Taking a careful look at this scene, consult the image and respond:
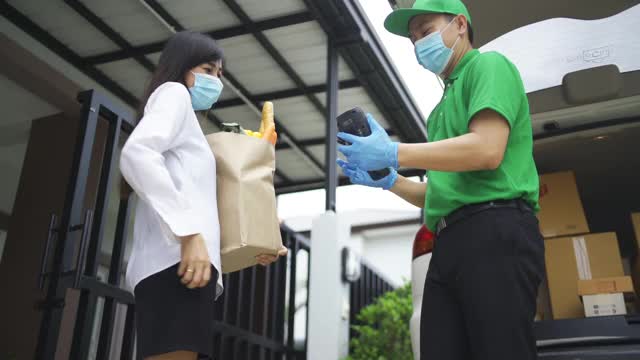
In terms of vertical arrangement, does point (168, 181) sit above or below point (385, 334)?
below

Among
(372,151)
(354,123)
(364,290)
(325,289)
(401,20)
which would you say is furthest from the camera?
(364,290)

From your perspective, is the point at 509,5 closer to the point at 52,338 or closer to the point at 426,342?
the point at 426,342

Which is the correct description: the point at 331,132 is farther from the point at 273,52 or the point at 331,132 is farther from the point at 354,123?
the point at 354,123

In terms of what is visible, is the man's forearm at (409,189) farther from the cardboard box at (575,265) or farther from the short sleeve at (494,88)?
the cardboard box at (575,265)

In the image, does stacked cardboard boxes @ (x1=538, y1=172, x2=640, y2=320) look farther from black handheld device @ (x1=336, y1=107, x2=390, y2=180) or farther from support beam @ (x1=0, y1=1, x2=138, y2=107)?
support beam @ (x1=0, y1=1, x2=138, y2=107)

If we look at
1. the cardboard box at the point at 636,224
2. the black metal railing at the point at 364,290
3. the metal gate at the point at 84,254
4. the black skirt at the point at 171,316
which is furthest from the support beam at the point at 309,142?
the black skirt at the point at 171,316

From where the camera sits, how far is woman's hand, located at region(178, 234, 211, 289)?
1.77 m

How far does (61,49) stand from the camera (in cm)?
704

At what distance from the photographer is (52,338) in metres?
2.71

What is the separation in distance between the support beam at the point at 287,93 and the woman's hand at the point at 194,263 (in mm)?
5711

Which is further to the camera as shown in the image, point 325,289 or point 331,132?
point 331,132

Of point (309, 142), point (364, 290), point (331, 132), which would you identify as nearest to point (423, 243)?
point (331, 132)

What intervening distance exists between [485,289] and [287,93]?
20.5 feet

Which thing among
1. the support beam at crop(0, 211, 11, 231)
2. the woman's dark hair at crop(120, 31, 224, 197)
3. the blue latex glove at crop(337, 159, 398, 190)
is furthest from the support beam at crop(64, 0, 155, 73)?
the blue latex glove at crop(337, 159, 398, 190)
